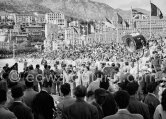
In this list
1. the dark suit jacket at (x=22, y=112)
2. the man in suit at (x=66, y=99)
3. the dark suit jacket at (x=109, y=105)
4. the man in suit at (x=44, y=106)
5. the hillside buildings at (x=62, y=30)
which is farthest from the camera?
the hillside buildings at (x=62, y=30)

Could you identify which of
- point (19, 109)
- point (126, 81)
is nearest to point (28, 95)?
point (19, 109)

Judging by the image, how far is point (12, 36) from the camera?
151 meters

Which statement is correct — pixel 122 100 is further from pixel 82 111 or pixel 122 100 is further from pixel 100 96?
pixel 100 96

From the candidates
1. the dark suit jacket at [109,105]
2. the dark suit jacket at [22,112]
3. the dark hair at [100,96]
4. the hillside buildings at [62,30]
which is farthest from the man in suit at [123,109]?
the hillside buildings at [62,30]

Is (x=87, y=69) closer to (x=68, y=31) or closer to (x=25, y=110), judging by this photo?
(x=25, y=110)

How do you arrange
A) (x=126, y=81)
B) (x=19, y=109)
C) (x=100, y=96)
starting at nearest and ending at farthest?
(x=19, y=109)
(x=100, y=96)
(x=126, y=81)

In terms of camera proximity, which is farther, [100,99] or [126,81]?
[126,81]

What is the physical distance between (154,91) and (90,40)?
11173 cm

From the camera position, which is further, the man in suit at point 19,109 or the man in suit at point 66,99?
the man in suit at point 66,99

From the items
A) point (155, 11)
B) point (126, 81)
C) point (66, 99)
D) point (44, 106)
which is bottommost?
point (44, 106)

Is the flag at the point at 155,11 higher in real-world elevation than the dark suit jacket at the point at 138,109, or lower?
higher

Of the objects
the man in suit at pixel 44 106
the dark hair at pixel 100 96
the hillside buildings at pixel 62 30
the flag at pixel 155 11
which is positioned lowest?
the man in suit at pixel 44 106

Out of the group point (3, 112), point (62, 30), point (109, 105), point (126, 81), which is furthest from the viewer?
point (62, 30)

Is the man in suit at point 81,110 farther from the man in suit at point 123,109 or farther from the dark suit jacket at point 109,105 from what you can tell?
the man in suit at point 123,109
